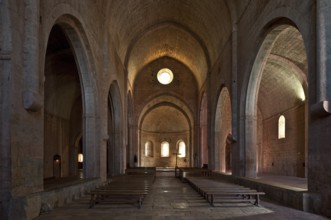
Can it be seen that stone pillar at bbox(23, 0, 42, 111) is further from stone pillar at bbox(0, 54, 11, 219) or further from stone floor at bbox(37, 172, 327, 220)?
stone floor at bbox(37, 172, 327, 220)

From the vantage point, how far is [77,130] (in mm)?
23156

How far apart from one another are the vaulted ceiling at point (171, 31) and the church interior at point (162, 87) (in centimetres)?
13

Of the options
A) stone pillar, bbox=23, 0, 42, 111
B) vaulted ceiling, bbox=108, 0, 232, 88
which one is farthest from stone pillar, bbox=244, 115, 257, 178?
stone pillar, bbox=23, 0, 42, 111

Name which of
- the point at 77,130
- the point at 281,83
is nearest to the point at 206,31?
the point at 281,83

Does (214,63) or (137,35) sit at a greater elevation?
(137,35)

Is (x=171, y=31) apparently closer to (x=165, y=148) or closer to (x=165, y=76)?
(x=165, y=76)

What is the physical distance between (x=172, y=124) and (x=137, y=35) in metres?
19.1

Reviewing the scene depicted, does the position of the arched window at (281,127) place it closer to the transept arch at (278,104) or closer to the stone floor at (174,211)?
the transept arch at (278,104)

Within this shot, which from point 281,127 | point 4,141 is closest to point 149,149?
point 281,127

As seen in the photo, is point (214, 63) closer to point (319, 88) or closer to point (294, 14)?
point (294, 14)

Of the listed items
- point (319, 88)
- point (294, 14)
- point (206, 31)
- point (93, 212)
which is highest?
point (206, 31)

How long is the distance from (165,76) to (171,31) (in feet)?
22.9

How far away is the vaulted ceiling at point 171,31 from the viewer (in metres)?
18.8

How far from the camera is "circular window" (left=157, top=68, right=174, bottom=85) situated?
32.5 m
